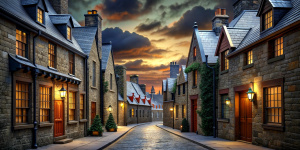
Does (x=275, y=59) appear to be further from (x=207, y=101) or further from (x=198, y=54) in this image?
(x=198, y=54)

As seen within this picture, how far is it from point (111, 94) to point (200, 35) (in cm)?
1168

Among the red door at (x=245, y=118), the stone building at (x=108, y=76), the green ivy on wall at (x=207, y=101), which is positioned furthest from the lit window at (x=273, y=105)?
the stone building at (x=108, y=76)

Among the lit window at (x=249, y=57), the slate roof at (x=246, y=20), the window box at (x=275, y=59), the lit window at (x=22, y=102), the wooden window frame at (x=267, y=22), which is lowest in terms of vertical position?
the lit window at (x=22, y=102)

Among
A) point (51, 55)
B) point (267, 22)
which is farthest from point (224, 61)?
point (51, 55)

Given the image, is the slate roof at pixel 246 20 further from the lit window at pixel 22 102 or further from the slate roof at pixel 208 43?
the lit window at pixel 22 102

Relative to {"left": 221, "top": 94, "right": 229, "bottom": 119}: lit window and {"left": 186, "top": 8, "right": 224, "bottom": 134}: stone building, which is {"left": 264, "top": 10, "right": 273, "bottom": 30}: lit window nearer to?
{"left": 221, "top": 94, "right": 229, "bottom": 119}: lit window

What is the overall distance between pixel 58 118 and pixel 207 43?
531 inches

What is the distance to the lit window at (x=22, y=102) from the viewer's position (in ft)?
41.4

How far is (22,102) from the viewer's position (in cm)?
1301

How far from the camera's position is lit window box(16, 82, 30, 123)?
12.6 metres

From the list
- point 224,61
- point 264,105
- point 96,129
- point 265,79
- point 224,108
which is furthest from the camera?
point 96,129

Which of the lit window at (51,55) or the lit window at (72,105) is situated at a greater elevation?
the lit window at (51,55)

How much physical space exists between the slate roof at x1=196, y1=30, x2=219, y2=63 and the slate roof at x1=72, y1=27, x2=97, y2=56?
28.4 feet

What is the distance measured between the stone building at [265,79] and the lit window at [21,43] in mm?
10946
